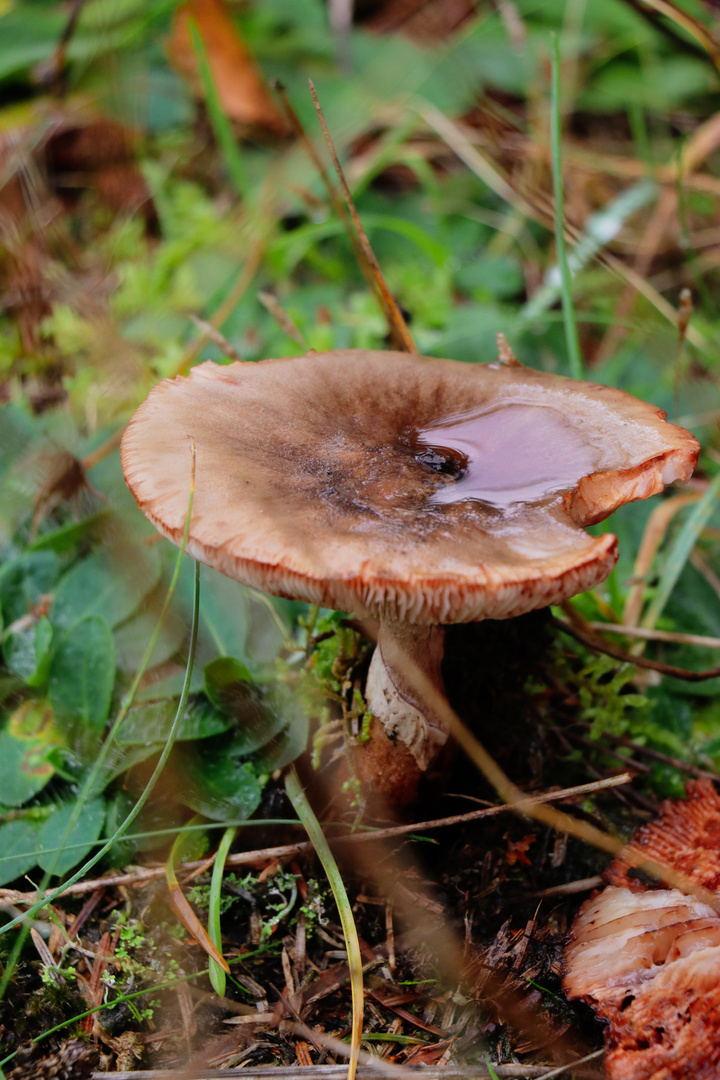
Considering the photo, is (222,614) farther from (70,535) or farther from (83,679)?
(70,535)

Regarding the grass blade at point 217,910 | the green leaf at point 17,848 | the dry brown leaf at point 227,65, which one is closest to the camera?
the grass blade at point 217,910

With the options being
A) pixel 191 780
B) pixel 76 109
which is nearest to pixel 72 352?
pixel 76 109

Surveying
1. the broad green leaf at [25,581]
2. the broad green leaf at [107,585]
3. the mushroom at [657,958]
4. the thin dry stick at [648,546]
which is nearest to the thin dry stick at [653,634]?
the thin dry stick at [648,546]

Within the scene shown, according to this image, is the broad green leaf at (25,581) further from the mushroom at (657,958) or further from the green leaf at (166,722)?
the mushroom at (657,958)

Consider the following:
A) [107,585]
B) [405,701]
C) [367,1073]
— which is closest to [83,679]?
[107,585]

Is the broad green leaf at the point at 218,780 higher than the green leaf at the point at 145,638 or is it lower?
lower

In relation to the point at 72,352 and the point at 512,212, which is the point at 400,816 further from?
the point at 512,212

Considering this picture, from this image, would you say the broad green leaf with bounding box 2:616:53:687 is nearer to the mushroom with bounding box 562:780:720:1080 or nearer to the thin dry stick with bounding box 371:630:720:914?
the thin dry stick with bounding box 371:630:720:914
